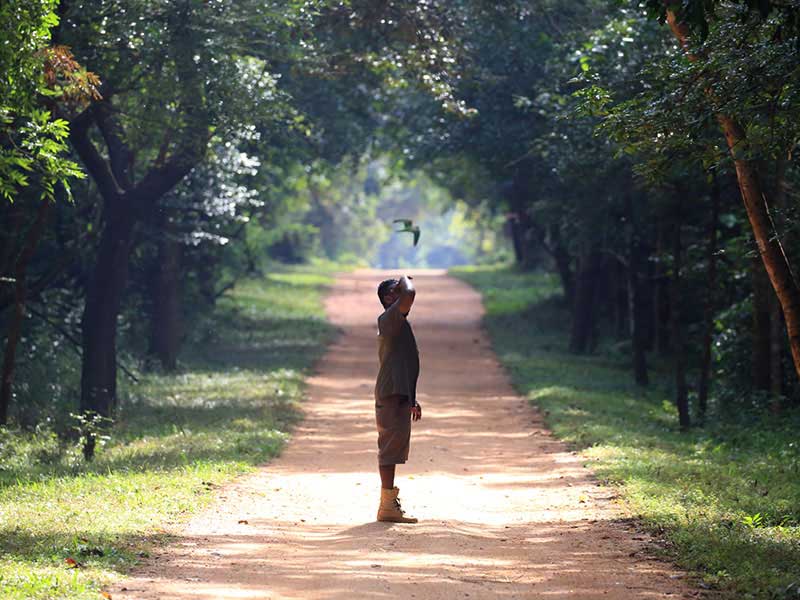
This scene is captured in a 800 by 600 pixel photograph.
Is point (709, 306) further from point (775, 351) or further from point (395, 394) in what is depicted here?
point (395, 394)

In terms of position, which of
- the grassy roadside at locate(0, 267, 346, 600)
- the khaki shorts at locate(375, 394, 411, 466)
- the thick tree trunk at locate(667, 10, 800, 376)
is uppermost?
the thick tree trunk at locate(667, 10, 800, 376)

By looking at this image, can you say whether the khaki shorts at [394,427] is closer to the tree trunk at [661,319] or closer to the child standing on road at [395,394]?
the child standing on road at [395,394]

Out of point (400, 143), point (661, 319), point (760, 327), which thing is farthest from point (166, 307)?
point (760, 327)

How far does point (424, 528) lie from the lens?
9.58m

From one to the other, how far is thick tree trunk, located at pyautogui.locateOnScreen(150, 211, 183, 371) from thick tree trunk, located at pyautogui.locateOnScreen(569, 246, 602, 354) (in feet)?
29.1

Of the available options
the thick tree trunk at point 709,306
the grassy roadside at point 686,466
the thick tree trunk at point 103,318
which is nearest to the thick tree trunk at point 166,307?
the thick tree trunk at point 103,318

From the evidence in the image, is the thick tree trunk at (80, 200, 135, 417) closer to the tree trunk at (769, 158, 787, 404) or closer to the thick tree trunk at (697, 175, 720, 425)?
the thick tree trunk at (697, 175, 720, 425)

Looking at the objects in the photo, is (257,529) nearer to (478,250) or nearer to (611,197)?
(611,197)

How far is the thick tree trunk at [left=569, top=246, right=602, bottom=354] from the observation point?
27219mm

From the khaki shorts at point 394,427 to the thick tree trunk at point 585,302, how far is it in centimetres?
1751

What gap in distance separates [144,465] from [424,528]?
14.3ft

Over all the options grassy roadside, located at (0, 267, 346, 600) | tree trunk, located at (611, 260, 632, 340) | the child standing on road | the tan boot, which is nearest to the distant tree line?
grassy roadside, located at (0, 267, 346, 600)

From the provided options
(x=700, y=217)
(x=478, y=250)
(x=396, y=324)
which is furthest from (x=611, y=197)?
(x=478, y=250)

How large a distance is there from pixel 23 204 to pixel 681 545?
11177 millimetres
